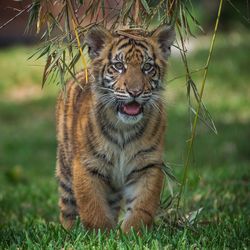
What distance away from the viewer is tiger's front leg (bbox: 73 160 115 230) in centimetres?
556

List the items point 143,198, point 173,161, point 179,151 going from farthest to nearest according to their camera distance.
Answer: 1. point 179,151
2. point 173,161
3. point 143,198

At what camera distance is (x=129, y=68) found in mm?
5406

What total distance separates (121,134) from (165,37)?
754mm

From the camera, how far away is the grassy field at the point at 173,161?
16.7 ft

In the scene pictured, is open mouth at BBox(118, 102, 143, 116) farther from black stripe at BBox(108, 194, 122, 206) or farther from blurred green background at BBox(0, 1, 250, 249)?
black stripe at BBox(108, 194, 122, 206)

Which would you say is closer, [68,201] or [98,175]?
[98,175]

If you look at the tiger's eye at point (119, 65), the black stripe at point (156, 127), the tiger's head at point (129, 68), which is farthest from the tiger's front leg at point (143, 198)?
the tiger's eye at point (119, 65)

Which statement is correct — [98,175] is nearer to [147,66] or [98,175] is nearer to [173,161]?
[147,66]

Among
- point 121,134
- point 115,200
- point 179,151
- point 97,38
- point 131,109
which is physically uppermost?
point 97,38

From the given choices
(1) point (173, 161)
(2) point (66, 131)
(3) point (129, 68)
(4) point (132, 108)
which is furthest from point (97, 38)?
(1) point (173, 161)

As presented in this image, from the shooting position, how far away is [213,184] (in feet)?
26.1

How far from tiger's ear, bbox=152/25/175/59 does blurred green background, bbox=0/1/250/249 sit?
1.47 feet

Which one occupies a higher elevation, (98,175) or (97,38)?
(97,38)

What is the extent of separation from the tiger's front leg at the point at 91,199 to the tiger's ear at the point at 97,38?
81 centimetres
